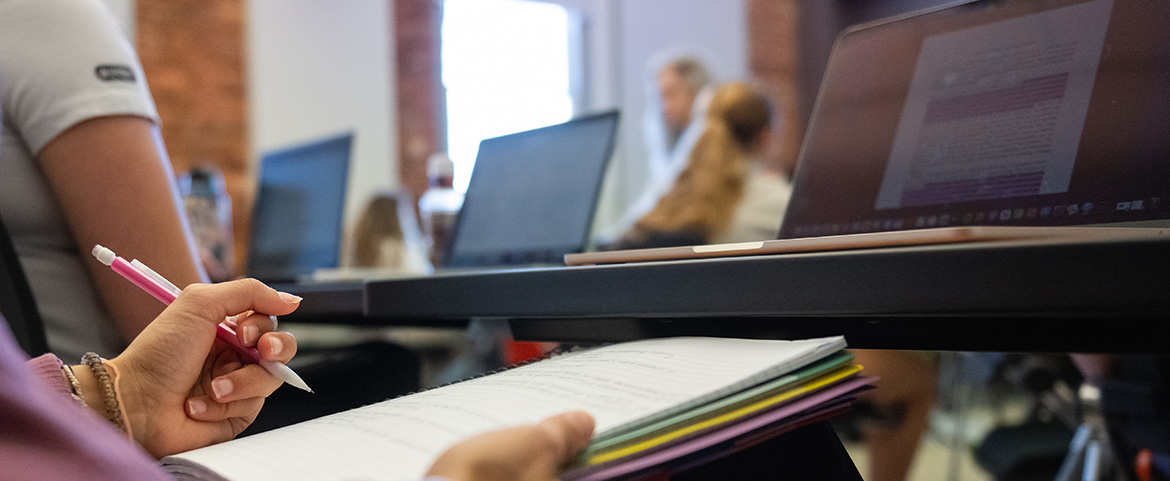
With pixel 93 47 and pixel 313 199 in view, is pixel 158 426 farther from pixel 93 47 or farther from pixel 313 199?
pixel 313 199

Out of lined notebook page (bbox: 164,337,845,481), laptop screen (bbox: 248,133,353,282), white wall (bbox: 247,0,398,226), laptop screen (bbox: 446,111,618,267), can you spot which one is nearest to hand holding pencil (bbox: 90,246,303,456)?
lined notebook page (bbox: 164,337,845,481)

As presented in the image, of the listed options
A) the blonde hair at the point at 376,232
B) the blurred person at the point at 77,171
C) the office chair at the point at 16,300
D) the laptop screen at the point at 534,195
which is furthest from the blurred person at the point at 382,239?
the office chair at the point at 16,300

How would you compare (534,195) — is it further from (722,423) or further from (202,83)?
(202,83)

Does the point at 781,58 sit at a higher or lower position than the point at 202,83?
higher

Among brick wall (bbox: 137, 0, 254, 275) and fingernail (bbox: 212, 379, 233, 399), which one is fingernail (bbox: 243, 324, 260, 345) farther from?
brick wall (bbox: 137, 0, 254, 275)

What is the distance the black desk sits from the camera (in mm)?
342

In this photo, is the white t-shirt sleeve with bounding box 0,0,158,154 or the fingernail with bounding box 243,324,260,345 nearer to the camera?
the fingernail with bounding box 243,324,260,345

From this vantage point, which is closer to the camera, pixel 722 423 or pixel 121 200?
pixel 722 423

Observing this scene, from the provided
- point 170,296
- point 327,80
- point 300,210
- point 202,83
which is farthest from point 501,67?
point 170,296

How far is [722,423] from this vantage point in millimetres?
381

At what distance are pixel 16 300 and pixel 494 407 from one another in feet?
1.88

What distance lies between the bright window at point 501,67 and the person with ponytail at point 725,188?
7.16 feet

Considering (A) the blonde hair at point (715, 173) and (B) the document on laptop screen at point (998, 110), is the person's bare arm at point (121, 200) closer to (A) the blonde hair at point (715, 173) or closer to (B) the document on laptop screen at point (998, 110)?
(B) the document on laptop screen at point (998, 110)

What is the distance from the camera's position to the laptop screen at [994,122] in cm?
63
